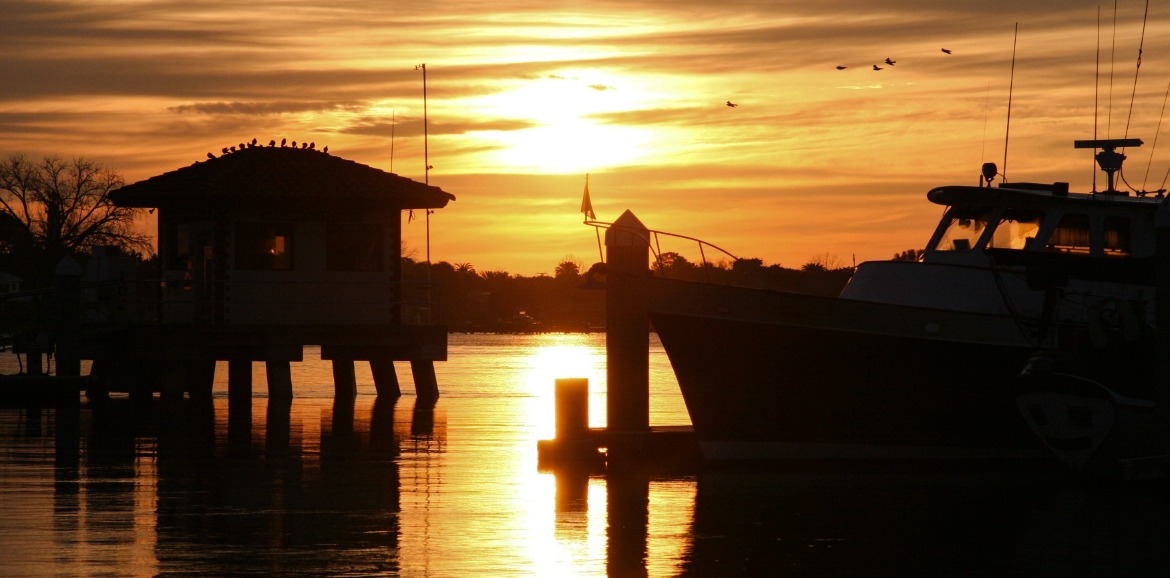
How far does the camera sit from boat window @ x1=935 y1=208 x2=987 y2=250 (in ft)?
72.8

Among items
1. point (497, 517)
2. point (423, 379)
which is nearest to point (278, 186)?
point (423, 379)

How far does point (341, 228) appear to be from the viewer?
33531mm

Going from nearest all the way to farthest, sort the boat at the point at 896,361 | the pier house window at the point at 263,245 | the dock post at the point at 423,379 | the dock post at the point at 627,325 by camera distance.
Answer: the dock post at the point at 627,325
the boat at the point at 896,361
the pier house window at the point at 263,245
the dock post at the point at 423,379

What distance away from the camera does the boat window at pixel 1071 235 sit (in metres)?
21.8

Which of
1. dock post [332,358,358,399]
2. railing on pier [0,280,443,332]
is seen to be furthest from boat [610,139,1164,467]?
dock post [332,358,358,399]

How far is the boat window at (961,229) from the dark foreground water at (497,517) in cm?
410

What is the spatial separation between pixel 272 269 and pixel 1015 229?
1732cm

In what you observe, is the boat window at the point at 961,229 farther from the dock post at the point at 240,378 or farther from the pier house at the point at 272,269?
the dock post at the point at 240,378

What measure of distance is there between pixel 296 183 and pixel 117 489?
17076mm

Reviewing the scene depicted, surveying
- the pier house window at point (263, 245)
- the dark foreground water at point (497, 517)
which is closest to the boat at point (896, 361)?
the dark foreground water at point (497, 517)

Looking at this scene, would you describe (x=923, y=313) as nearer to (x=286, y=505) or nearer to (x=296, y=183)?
(x=286, y=505)

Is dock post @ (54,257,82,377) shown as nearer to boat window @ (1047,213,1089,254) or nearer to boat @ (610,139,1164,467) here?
boat @ (610,139,1164,467)

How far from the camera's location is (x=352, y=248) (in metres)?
33.5

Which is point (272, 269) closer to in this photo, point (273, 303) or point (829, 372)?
point (273, 303)
